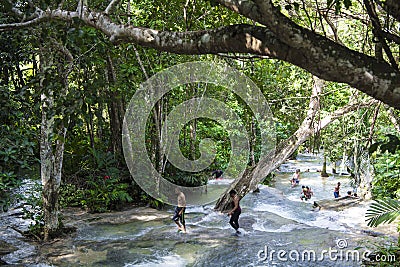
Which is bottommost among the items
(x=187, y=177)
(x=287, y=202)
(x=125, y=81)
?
(x=287, y=202)

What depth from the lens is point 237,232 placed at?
995 cm

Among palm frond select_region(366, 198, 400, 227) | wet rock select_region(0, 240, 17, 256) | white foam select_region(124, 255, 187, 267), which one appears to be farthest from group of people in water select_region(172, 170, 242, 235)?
palm frond select_region(366, 198, 400, 227)

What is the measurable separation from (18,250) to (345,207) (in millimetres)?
9350

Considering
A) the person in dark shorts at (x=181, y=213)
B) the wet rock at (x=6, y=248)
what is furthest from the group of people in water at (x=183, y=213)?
the wet rock at (x=6, y=248)

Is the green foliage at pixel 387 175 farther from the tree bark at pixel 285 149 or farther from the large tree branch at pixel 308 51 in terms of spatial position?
the large tree branch at pixel 308 51

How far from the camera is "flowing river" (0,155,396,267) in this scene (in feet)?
25.3

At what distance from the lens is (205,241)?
922 centimetres

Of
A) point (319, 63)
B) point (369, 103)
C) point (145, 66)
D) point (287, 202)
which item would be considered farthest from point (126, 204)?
point (319, 63)

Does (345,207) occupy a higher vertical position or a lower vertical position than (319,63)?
lower

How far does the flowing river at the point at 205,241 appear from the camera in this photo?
25.3ft

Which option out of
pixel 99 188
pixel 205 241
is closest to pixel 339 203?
pixel 205 241

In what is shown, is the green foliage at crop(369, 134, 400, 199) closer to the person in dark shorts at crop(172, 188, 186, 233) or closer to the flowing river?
the flowing river

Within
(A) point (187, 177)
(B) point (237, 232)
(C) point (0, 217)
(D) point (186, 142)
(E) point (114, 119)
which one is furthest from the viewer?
(D) point (186, 142)

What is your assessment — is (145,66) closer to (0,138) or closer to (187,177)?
(187,177)
